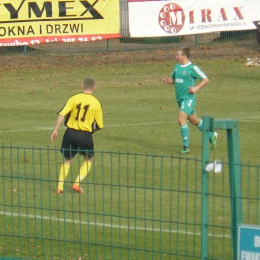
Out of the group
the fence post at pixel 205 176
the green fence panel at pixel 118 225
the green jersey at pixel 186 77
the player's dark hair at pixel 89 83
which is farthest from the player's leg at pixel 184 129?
the fence post at pixel 205 176

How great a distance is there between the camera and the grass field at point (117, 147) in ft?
29.1

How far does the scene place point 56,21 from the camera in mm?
29500

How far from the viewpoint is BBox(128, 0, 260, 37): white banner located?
99.5 ft

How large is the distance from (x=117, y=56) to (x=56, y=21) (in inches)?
105

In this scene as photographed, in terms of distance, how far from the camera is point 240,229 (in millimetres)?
6211

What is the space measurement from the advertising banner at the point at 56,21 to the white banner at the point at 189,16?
0.86 m

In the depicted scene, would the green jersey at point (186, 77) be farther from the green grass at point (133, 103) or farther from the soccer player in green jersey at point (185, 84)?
the green grass at point (133, 103)

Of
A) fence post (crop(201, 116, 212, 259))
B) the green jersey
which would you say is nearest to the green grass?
the green jersey

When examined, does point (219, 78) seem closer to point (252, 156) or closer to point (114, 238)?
point (252, 156)

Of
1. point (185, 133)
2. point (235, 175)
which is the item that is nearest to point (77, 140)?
point (185, 133)

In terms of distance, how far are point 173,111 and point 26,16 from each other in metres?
10.4

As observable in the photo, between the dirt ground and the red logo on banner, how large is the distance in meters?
1.01

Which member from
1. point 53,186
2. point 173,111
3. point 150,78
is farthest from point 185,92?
point 150,78

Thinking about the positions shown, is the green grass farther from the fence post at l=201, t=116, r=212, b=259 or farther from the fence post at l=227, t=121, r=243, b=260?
the fence post at l=227, t=121, r=243, b=260
